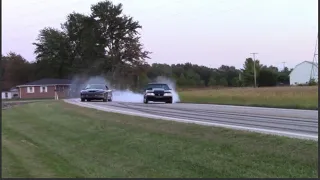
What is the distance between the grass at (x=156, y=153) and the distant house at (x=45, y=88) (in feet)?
227

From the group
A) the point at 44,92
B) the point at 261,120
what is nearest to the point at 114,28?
the point at 44,92

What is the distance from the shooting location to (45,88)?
83.2 m

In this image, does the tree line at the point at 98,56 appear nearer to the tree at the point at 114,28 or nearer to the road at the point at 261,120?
the tree at the point at 114,28

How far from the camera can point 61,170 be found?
924 cm

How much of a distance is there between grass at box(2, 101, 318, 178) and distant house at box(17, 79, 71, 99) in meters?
69.2

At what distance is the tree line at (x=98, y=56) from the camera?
264ft

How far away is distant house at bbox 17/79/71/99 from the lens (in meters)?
82.8

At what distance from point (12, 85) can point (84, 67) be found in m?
16.6

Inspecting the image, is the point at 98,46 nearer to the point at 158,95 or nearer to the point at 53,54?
the point at 53,54

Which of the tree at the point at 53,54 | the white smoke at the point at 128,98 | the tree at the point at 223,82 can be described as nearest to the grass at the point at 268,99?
the white smoke at the point at 128,98

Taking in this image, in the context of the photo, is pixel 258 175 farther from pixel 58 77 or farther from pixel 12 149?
pixel 58 77

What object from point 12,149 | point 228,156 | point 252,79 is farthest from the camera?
point 252,79

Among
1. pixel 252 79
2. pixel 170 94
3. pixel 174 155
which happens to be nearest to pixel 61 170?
pixel 174 155

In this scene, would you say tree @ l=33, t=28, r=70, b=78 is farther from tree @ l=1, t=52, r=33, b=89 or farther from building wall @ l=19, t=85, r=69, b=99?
building wall @ l=19, t=85, r=69, b=99
